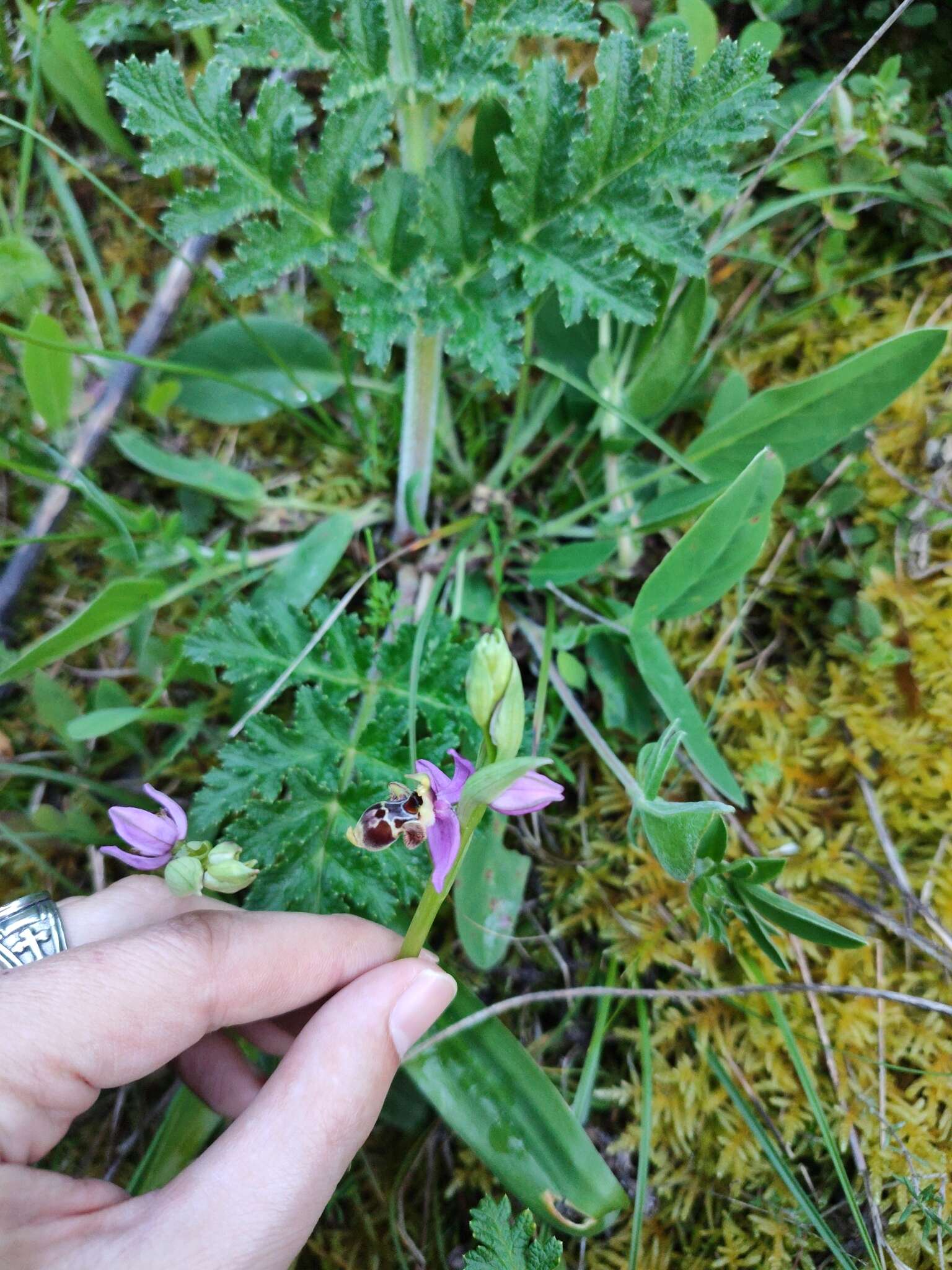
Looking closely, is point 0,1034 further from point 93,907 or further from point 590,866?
point 590,866

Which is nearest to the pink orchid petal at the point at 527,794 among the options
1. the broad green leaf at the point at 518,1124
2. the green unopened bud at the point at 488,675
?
the green unopened bud at the point at 488,675

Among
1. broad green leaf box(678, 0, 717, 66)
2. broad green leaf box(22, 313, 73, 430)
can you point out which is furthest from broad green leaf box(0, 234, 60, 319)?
broad green leaf box(678, 0, 717, 66)

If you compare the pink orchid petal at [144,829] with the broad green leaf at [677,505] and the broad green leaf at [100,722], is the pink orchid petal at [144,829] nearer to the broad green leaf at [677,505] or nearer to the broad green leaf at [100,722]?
the broad green leaf at [100,722]

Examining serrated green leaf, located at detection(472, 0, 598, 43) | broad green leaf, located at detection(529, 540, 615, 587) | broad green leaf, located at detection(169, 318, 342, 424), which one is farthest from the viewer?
broad green leaf, located at detection(169, 318, 342, 424)

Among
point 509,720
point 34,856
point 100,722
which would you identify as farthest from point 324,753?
point 34,856

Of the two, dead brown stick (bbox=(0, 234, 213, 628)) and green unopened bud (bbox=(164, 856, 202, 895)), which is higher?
dead brown stick (bbox=(0, 234, 213, 628))

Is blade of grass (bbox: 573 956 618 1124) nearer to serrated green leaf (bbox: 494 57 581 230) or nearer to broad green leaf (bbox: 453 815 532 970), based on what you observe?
broad green leaf (bbox: 453 815 532 970)

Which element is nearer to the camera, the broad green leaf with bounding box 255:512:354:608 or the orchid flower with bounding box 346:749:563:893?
the orchid flower with bounding box 346:749:563:893
